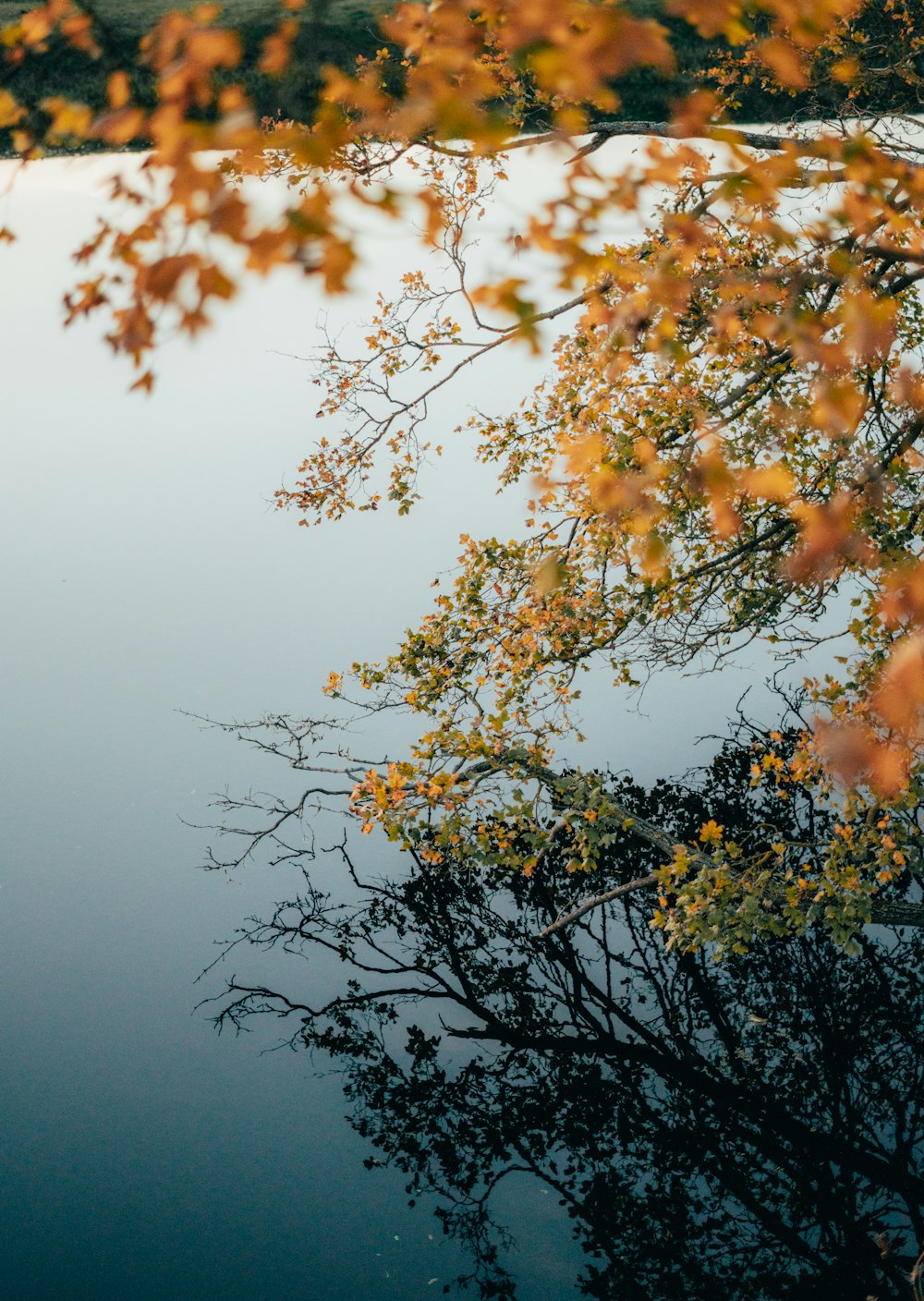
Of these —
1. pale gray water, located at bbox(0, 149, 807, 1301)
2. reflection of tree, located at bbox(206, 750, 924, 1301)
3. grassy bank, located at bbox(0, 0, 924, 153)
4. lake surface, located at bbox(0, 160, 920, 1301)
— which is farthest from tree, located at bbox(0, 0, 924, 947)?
grassy bank, located at bbox(0, 0, 924, 153)

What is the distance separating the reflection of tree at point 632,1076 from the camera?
5.35 m

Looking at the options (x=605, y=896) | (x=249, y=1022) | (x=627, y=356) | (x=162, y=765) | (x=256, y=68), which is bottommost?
(x=605, y=896)

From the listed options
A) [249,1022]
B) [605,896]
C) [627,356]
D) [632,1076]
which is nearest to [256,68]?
[627,356]

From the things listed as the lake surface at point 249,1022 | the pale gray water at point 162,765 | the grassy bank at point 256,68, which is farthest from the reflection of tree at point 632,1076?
the grassy bank at point 256,68

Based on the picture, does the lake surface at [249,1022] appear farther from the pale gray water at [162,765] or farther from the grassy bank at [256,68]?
the grassy bank at [256,68]

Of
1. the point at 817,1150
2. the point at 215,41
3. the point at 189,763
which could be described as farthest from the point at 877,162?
the point at 189,763

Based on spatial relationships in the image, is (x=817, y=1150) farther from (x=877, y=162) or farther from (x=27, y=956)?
(x=27, y=956)

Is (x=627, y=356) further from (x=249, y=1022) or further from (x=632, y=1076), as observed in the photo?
(x=249, y=1022)

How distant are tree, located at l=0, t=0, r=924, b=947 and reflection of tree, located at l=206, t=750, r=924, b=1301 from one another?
2.81ft

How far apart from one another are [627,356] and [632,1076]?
442 centimetres

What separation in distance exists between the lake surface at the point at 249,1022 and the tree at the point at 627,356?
136 cm

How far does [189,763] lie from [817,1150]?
6624mm

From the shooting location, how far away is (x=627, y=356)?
511 cm

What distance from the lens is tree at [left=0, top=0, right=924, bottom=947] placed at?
7.63 ft
